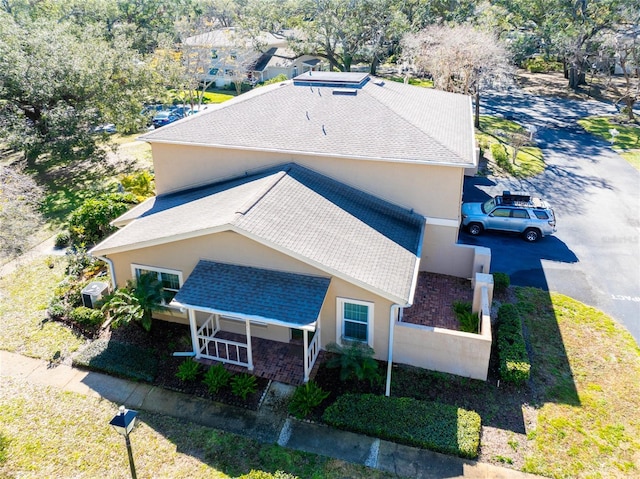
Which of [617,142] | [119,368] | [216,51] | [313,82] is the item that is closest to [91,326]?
[119,368]

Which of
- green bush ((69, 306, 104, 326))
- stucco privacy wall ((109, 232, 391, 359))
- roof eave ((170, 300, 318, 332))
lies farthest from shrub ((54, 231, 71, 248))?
roof eave ((170, 300, 318, 332))

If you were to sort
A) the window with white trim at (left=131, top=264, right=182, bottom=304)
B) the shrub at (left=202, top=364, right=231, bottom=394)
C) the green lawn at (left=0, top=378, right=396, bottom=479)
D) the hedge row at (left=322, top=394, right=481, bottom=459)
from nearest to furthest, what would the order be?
the green lawn at (left=0, top=378, right=396, bottom=479)
the hedge row at (left=322, top=394, right=481, bottom=459)
the shrub at (left=202, top=364, right=231, bottom=394)
the window with white trim at (left=131, top=264, right=182, bottom=304)

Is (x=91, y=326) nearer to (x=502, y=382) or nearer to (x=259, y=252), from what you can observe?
(x=259, y=252)

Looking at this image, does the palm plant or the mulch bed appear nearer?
the mulch bed

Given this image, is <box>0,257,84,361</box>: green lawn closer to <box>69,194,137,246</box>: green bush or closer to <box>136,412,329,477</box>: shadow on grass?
<box>69,194,137,246</box>: green bush

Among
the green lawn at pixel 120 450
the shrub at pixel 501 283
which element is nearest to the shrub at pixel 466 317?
the shrub at pixel 501 283

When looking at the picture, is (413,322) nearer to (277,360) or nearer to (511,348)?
(511,348)

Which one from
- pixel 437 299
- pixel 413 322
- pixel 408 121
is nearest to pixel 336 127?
pixel 408 121
